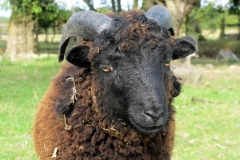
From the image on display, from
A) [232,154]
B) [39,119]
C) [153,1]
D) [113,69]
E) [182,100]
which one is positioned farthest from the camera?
[153,1]

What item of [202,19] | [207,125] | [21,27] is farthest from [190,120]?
[202,19]

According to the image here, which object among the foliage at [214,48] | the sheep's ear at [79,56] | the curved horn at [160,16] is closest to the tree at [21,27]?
the foliage at [214,48]

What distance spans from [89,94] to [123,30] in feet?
2.30

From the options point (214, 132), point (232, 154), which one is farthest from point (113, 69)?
point (214, 132)

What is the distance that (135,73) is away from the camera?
349cm

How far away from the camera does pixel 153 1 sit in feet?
54.6

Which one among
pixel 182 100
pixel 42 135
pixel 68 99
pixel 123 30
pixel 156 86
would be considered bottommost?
pixel 182 100

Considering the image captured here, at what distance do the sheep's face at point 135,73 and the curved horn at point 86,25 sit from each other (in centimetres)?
13

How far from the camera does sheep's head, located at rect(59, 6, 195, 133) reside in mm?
3404

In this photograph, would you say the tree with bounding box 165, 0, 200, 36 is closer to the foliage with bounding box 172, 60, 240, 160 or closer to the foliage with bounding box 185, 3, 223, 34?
the foliage with bounding box 172, 60, 240, 160

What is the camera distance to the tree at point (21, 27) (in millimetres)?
23719

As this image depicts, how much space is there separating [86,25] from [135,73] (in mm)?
755

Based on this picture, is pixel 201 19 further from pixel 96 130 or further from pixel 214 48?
pixel 96 130

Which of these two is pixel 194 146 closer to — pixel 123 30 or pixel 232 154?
pixel 232 154
